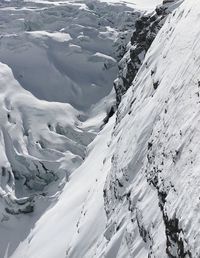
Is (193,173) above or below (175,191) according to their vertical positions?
above

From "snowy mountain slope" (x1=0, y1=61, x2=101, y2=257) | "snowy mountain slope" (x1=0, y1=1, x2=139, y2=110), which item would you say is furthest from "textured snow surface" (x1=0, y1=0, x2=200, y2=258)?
"snowy mountain slope" (x1=0, y1=1, x2=139, y2=110)

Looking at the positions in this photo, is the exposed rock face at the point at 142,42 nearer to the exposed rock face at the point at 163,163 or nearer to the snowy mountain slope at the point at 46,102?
the snowy mountain slope at the point at 46,102

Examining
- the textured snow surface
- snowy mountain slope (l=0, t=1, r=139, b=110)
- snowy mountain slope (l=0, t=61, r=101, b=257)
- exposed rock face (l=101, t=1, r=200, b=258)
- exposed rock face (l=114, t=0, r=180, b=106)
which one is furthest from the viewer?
snowy mountain slope (l=0, t=1, r=139, b=110)

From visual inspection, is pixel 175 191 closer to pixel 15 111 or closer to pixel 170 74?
pixel 170 74

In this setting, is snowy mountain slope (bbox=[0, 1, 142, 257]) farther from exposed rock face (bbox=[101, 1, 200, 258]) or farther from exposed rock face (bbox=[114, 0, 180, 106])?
exposed rock face (bbox=[101, 1, 200, 258])

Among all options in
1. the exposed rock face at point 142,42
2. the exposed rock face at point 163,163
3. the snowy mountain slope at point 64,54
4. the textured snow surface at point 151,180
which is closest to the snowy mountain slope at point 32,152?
the textured snow surface at point 151,180

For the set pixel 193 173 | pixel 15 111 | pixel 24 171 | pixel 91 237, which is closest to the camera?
pixel 193 173

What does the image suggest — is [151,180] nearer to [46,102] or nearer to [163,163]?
[163,163]

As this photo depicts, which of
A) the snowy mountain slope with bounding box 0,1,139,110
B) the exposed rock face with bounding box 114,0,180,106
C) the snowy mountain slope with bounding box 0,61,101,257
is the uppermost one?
the exposed rock face with bounding box 114,0,180,106

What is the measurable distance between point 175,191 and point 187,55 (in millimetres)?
11600

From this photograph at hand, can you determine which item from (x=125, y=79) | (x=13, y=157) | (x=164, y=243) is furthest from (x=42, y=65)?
(x=164, y=243)

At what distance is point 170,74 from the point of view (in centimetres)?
3225

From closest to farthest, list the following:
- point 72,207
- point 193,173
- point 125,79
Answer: point 193,173
point 72,207
point 125,79

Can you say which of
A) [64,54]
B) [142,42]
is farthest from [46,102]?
[142,42]
